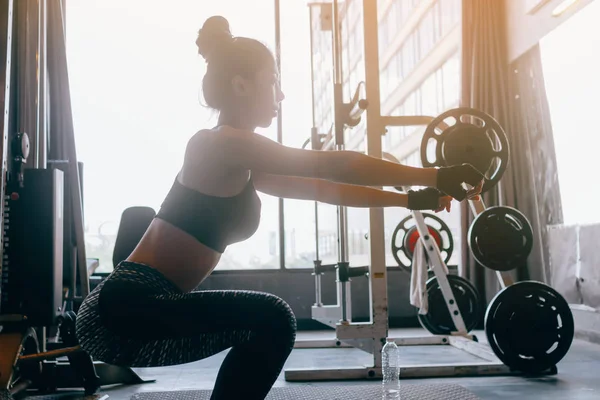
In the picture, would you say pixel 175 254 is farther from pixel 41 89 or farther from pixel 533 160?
pixel 533 160

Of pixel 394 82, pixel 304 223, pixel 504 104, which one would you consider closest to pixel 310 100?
pixel 304 223

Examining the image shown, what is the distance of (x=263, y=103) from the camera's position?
126 centimetres

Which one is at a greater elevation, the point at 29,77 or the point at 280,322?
the point at 29,77

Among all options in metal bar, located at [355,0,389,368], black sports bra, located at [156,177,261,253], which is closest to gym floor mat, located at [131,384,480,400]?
metal bar, located at [355,0,389,368]

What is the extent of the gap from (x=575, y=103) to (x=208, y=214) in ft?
11.2

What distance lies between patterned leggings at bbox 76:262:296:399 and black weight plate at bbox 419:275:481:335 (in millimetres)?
2594

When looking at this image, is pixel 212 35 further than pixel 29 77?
No

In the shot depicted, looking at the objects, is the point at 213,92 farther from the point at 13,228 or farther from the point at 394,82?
the point at 394,82

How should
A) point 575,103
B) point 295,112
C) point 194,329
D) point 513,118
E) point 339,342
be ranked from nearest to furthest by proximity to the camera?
1. point 194,329
2. point 575,103
3. point 339,342
4. point 513,118
5. point 295,112

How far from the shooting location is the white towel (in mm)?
3404

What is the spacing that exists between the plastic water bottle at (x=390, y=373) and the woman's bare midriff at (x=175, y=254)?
4.95 ft

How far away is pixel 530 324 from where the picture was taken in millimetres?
2732

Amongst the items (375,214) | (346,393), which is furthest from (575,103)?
(346,393)

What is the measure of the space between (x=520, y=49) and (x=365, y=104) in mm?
2082
